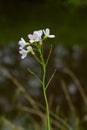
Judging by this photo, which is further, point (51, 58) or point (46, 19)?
point (46, 19)

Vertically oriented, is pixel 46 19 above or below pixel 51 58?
above

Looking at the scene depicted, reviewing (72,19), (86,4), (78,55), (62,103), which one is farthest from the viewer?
(86,4)

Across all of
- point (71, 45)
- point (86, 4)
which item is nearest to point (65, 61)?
point (71, 45)

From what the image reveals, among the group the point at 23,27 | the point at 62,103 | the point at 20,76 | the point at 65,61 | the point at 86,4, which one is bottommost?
the point at 62,103

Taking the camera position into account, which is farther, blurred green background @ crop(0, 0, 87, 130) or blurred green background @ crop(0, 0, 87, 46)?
blurred green background @ crop(0, 0, 87, 46)

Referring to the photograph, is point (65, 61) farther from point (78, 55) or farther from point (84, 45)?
point (84, 45)

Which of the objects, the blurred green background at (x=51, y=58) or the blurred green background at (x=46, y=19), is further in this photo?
the blurred green background at (x=46, y=19)

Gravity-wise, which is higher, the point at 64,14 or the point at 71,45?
the point at 64,14

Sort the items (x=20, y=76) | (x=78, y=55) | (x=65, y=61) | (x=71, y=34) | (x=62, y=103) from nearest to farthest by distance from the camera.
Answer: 1. (x=62, y=103)
2. (x=20, y=76)
3. (x=65, y=61)
4. (x=78, y=55)
5. (x=71, y=34)
